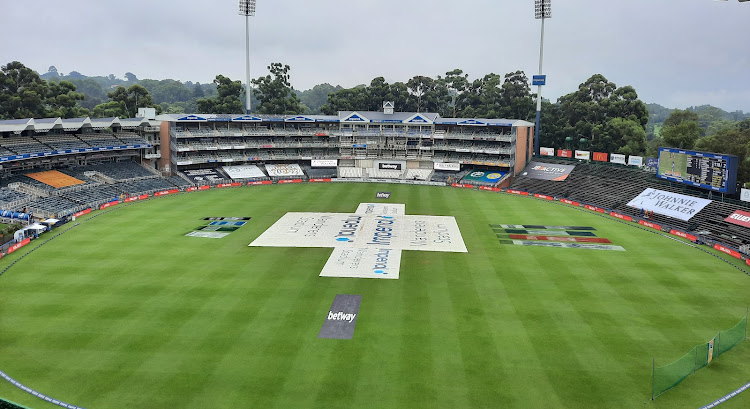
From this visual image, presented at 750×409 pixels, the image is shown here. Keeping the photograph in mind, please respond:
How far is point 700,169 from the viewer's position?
55906 mm

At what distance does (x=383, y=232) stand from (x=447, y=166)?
45.1 m

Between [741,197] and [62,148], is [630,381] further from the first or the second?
[62,148]

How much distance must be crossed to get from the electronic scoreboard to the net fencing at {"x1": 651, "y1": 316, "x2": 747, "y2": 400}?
102 feet

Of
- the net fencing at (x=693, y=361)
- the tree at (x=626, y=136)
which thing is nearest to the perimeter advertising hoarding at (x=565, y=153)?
the tree at (x=626, y=136)

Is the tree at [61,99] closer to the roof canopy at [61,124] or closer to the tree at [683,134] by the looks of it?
the roof canopy at [61,124]

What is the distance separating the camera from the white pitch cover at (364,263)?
1495 inches

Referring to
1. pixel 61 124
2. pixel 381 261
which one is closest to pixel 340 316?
pixel 381 261

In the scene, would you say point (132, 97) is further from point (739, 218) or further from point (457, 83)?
point (739, 218)

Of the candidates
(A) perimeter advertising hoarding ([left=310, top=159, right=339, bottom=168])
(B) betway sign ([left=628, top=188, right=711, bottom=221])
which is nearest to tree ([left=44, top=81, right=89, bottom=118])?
(A) perimeter advertising hoarding ([left=310, top=159, right=339, bottom=168])

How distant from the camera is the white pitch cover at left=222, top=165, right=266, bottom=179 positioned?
87.6m

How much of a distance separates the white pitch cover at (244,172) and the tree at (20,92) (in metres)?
41.6

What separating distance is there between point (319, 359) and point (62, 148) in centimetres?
6321

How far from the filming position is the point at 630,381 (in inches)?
930

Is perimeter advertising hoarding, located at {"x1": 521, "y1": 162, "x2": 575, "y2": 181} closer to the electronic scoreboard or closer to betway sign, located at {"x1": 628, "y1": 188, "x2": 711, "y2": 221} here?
betway sign, located at {"x1": 628, "y1": 188, "x2": 711, "y2": 221}
